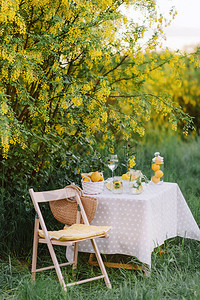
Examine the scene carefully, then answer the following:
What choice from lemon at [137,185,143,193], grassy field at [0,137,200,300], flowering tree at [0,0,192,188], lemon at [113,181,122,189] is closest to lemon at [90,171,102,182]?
lemon at [113,181,122,189]

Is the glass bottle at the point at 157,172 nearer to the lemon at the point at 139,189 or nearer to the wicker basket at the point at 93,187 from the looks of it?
the lemon at the point at 139,189

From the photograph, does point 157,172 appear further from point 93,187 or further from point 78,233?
point 78,233

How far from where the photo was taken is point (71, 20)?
14.5ft

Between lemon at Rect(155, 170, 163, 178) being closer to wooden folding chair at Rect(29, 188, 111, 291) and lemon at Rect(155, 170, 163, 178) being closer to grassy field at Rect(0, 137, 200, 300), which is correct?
grassy field at Rect(0, 137, 200, 300)

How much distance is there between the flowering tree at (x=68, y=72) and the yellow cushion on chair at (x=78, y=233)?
97 cm

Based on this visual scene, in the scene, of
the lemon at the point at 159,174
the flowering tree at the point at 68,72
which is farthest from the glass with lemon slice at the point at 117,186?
the flowering tree at the point at 68,72

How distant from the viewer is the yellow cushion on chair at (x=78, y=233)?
3.36 metres

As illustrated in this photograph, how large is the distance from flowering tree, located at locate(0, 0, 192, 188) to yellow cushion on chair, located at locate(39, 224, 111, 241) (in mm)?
974

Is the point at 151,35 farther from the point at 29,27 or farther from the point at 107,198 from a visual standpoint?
the point at 107,198

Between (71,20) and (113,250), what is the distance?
2.27 meters

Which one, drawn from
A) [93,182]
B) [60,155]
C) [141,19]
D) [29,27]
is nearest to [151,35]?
[141,19]

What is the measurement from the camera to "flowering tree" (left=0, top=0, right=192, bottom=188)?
4156 millimetres

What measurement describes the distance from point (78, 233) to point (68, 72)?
6.55ft

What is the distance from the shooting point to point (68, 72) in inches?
189
